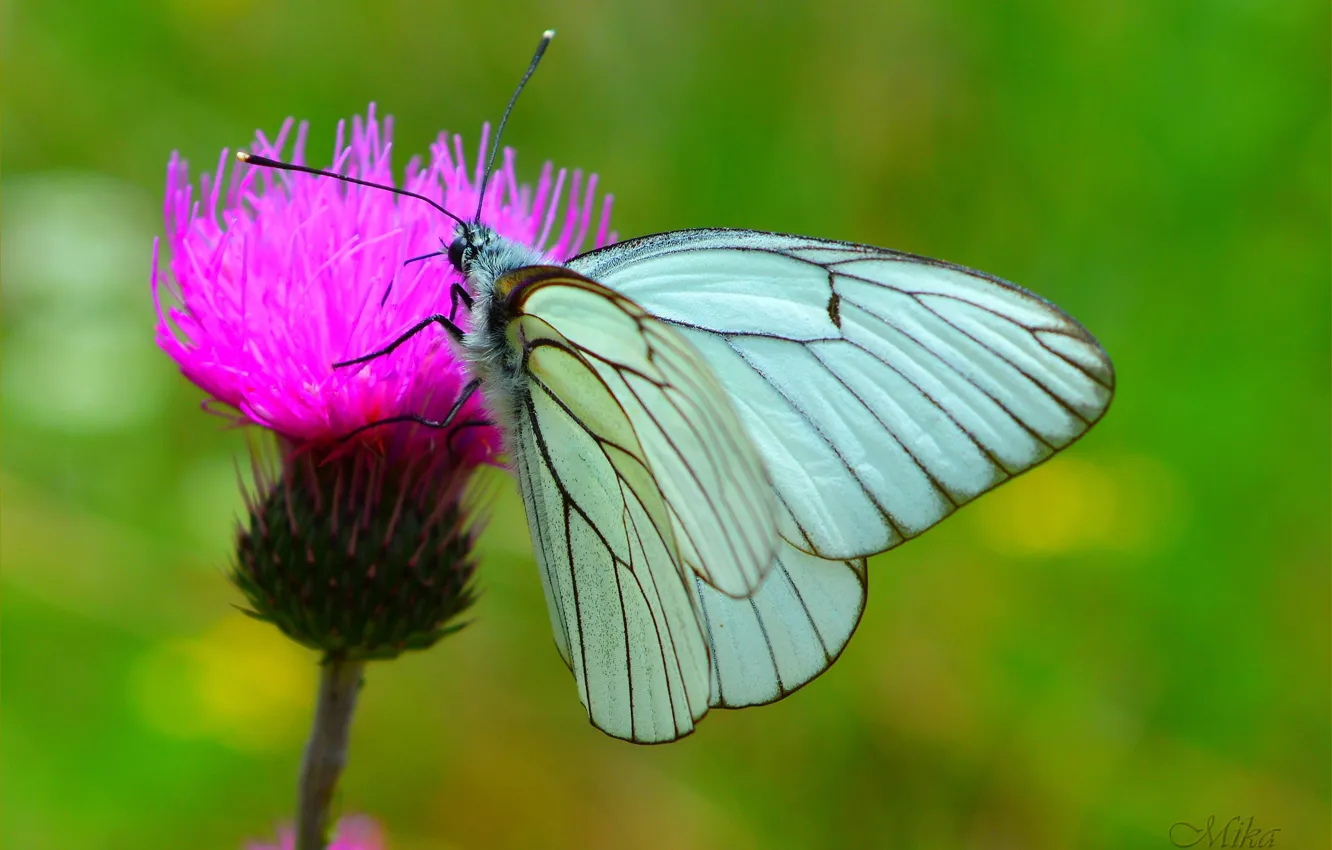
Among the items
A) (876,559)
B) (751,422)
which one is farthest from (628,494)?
(876,559)

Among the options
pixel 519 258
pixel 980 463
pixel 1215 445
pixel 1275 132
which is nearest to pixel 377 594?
pixel 519 258

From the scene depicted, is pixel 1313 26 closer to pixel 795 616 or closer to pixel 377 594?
pixel 795 616

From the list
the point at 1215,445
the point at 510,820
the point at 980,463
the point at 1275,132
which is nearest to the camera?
the point at 980,463

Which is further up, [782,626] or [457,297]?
[457,297]

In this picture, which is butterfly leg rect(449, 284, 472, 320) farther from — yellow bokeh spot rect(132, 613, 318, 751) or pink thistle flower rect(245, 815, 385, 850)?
yellow bokeh spot rect(132, 613, 318, 751)

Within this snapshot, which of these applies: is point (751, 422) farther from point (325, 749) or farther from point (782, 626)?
point (325, 749)

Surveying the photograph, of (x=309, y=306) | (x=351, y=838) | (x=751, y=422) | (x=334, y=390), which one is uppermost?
(x=309, y=306)
